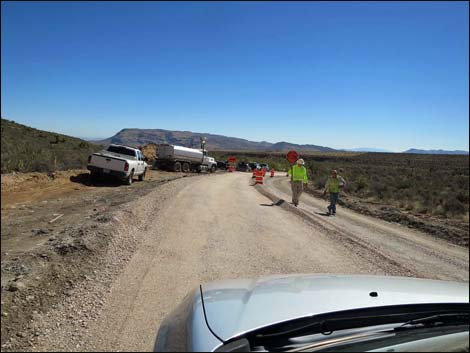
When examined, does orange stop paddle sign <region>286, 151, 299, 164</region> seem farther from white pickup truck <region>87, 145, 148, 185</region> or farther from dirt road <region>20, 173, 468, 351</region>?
white pickup truck <region>87, 145, 148, 185</region>

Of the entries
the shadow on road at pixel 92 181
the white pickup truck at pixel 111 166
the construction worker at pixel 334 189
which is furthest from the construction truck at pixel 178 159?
the construction worker at pixel 334 189

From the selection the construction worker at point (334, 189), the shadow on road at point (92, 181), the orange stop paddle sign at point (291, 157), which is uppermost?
the orange stop paddle sign at point (291, 157)

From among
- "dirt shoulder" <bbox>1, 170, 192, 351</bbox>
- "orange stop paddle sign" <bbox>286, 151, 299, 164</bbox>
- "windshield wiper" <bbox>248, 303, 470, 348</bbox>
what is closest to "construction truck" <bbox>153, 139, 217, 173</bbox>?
"orange stop paddle sign" <bbox>286, 151, 299, 164</bbox>

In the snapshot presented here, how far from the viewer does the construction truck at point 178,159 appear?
115 ft

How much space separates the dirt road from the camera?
4.30 meters

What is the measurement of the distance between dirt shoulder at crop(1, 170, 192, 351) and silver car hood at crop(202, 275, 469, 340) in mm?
2428

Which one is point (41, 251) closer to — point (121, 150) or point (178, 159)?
point (121, 150)

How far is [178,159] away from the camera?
118ft

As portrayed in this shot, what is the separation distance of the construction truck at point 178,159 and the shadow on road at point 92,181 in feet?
48.7

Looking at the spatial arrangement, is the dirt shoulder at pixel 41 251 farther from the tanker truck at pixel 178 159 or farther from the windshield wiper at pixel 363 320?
the tanker truck at pixel 178 159

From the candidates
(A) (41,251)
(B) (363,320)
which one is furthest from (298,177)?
(B) (363,320)

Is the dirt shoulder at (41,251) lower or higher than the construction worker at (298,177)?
lower

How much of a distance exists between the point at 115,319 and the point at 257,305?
2672mm

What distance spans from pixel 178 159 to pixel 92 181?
667 inches
